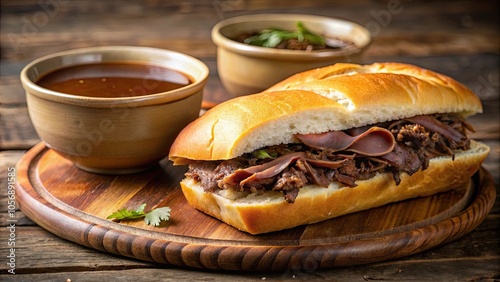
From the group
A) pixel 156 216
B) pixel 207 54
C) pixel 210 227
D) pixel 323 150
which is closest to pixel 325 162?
pixel 323 150

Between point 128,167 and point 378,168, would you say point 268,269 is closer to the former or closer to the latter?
point 378,168

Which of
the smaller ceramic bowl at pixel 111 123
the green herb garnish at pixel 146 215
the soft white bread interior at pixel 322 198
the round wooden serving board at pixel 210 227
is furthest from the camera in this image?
the smaller ceramic bowl at pixel 111 123

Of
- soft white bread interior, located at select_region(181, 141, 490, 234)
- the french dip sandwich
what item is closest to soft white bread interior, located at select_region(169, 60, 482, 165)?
the french dip sandwich

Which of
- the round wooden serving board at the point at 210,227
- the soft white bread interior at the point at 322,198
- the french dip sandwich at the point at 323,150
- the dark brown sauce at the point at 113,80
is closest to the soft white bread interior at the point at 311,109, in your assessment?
the french dip sandwich at the point at 323,150

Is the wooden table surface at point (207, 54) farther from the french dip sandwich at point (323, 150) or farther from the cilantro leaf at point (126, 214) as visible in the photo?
the french dip sandwich at point (323, 150)

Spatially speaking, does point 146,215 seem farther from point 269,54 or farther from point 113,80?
point 269,54

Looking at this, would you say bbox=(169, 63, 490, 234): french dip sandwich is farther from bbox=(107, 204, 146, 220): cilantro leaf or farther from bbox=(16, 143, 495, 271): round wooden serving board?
bbox=(107, 204, 146, 220): cilantro leaf
